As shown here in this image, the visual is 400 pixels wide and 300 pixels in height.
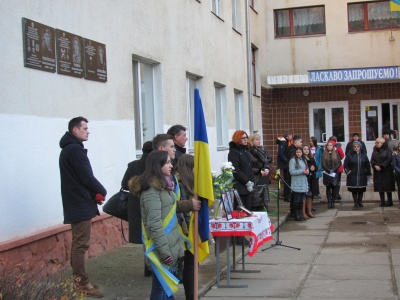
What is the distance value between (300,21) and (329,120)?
3.98 metres

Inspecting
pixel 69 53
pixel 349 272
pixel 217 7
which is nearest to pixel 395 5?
pixel 217 7

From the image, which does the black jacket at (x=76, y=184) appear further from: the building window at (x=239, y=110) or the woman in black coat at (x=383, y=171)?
the building window at (x=239, y=110)

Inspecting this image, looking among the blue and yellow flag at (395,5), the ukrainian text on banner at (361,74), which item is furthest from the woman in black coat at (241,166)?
the ukrainian text on banner at (361,74)

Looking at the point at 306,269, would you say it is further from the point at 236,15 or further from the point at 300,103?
the point at 300,103

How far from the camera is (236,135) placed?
9977mm

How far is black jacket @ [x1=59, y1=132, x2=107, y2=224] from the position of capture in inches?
262

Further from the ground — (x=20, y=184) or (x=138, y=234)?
(x=20, y=184)

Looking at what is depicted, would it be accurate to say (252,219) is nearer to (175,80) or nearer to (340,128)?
(175,80)

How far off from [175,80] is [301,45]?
481 inches

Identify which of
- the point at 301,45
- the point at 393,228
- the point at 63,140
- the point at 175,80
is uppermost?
the point at 301,45

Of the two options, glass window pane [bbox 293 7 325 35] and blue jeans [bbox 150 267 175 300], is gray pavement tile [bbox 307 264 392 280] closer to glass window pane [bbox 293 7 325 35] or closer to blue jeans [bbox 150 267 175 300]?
blue jeans [bbox 150 267 175 300]

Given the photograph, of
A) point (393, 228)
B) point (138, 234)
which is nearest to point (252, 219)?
point (138, 234)

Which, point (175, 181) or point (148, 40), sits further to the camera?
point (148, 40)

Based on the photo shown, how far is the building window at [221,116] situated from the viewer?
17.6 meters
